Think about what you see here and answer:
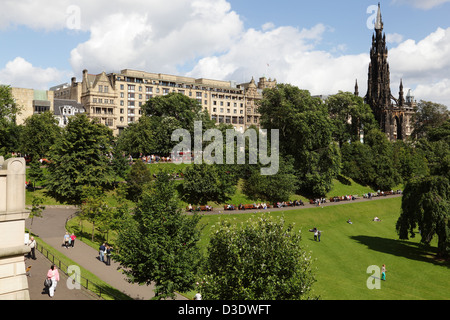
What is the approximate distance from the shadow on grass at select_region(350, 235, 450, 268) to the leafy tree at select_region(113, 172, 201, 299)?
1222 inches

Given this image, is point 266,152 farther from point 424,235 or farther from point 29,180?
point 29,180

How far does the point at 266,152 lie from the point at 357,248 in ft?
104

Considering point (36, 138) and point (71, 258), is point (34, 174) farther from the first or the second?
point (71, 258)

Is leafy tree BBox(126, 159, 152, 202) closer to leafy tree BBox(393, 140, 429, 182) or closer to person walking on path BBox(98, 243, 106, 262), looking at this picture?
person walking on path BBox(98, 243, 106, 262)

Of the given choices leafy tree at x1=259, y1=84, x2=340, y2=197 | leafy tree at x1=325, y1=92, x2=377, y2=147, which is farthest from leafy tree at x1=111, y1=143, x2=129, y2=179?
leafy tree at x1=325, y1=92, x2=377, y2=147

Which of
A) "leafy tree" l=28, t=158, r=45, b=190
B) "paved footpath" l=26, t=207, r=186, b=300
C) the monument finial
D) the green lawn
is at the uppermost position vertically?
the monument finial

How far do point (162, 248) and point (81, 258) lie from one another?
41.5ft

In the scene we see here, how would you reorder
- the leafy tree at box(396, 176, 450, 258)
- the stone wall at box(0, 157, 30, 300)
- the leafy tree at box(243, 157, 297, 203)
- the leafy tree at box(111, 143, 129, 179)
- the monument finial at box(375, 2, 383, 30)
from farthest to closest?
the monument finial at box(375, 2, 383, 30), the leafy tree at box(243, 157, 297, 203), the leafy tree at box(111, 143, 129, 179), the leafy tree at box(396, 176, 450, 258), the stone wall at box(0, 157, 30, 300)

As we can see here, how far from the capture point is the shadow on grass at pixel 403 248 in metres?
46.3

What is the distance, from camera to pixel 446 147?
4195 inches

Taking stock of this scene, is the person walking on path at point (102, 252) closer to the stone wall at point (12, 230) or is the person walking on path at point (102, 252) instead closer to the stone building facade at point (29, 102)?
the stone wall at point (12, 230)

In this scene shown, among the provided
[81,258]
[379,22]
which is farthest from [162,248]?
[379,22]

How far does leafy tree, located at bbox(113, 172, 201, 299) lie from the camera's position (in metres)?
25.3

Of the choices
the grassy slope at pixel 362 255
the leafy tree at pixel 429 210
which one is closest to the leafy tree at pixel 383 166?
the grassy slope at pixel 362 255
